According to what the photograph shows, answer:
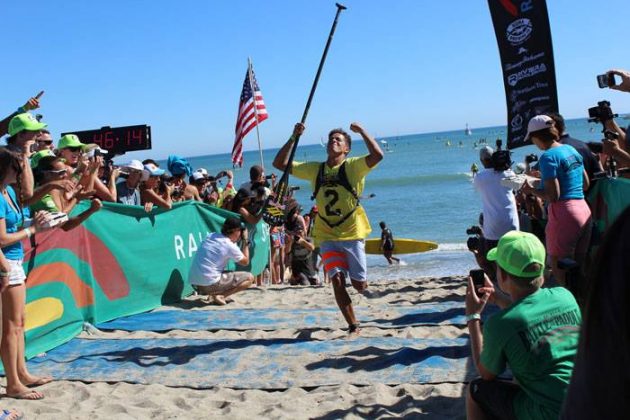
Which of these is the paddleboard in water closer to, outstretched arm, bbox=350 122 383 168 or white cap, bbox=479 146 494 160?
white cap, bbox=479 146 494 160

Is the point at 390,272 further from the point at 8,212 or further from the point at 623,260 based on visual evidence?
the point at 623,260

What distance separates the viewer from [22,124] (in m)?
5.13

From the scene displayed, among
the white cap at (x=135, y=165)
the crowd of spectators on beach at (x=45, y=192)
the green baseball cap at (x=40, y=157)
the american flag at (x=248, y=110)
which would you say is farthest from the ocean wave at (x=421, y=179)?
the green baseball cap at (x=40, y=157)

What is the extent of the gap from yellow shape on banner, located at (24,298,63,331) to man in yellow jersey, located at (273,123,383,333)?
8.66ft

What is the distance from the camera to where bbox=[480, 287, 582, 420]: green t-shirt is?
2.64 metres

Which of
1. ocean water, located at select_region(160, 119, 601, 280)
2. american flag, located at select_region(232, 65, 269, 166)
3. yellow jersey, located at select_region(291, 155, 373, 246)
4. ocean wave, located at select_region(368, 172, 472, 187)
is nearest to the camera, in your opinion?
yellow jersey, located at select_region(291, 155, 373, 246)

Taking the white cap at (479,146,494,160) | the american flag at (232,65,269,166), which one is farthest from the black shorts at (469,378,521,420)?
the american flag at (232,65,269,166)

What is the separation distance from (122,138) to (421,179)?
46831 millimetres

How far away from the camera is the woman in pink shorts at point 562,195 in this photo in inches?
193

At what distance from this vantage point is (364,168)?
234 inches

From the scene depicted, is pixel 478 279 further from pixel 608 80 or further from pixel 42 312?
pixel 42 312

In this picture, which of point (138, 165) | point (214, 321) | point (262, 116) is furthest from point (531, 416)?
point (262, 116)

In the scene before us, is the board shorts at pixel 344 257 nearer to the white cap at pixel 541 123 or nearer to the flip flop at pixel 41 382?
the white cap at pixel 541 123

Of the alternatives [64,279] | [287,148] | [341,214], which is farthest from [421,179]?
[64,279]
